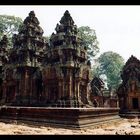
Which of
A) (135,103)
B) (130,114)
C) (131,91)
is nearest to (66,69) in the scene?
(130,114)

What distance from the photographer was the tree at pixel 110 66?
4906 centimetres

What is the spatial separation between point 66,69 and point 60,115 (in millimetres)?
5892

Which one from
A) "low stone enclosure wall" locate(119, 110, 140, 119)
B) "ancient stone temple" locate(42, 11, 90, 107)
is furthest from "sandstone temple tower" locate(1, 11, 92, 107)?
"low stone enclosure wall" locate(119, 110, 140, 119)

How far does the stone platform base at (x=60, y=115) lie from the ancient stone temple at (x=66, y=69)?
300 centimetres

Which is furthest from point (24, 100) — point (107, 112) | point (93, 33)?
point (93, 33)

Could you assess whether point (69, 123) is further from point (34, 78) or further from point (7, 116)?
point (34, 78)

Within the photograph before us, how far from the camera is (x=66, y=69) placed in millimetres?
14969

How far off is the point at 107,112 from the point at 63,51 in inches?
209

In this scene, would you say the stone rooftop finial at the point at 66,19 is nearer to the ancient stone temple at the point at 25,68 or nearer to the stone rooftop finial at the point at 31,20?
the ancient stone temple at the point at 25,68

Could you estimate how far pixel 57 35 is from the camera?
1647 cm

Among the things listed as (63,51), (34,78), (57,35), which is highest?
(57,35)

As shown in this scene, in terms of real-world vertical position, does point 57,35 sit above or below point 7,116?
Result: above

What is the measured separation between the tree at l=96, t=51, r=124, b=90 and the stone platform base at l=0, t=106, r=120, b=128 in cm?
3653

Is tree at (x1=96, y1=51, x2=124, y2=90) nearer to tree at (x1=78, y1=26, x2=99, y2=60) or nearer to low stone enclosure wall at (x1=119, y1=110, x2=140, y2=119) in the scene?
tree at (x1=78, y1=26, x2=99, y2=60)
